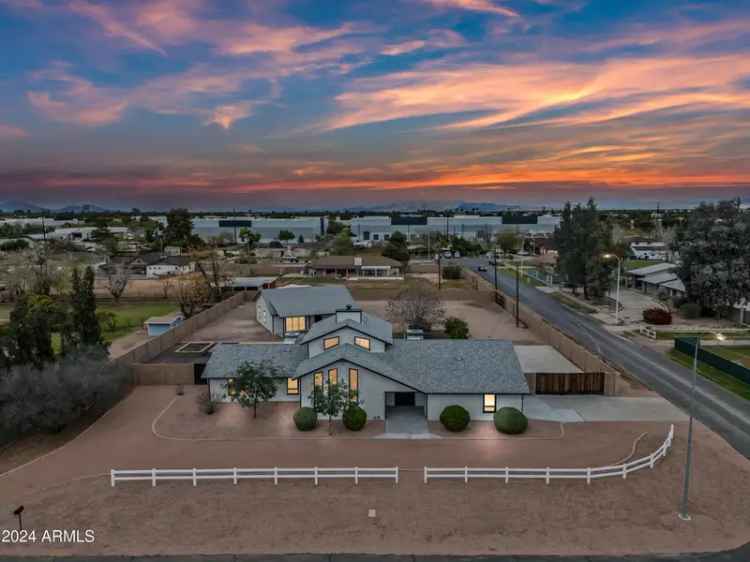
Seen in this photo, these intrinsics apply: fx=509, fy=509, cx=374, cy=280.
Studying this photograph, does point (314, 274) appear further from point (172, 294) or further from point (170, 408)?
point (170, 408)

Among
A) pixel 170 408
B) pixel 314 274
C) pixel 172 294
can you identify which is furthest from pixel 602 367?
pixel 314 274

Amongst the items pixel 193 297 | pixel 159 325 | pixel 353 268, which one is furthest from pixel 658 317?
pixel 353 268

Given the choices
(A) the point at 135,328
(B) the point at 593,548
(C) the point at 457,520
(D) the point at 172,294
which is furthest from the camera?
(D) the point at 172,294

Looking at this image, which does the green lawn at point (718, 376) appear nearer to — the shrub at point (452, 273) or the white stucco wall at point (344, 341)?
the white stucco wall at point (344, 341)

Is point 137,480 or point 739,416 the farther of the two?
point 739,416

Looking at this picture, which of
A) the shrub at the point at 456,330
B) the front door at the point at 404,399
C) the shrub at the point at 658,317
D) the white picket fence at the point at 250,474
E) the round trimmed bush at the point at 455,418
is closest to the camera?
the white picket fence at the point at 250,474

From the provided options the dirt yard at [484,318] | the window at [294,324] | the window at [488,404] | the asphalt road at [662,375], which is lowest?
the asphalt road at [662,375]

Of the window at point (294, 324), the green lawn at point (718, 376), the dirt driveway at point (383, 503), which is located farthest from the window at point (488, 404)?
the window at point (294, 324)
